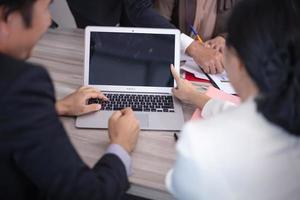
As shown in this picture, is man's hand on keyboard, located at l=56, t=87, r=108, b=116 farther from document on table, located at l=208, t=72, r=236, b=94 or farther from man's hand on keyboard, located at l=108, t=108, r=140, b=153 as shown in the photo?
document on table, located at l=208, t=72, r=236, b=94

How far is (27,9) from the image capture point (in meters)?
0.79

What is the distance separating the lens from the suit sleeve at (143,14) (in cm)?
167

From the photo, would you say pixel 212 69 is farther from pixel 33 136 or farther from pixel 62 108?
pixel 33 136

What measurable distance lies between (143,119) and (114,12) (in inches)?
31.2

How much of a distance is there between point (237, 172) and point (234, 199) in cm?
5

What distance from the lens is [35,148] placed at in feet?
2.53

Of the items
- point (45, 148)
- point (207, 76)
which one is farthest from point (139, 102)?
point (45, 148)

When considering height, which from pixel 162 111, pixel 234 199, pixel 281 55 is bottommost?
pixel 162 111

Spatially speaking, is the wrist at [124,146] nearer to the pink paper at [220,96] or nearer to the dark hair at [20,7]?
the pink paper at [220,96]

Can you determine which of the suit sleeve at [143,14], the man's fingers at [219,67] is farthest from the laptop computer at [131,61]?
the suit sleeve at [143,14]

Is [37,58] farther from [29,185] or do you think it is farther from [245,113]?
[245,113]

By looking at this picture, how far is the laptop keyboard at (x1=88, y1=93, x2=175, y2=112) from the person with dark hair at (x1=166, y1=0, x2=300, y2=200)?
1.52ft

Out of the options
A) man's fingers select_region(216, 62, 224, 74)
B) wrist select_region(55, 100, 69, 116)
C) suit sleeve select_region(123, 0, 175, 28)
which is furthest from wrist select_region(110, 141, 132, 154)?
suit sleeve select_region(123, 0, 175, 28)

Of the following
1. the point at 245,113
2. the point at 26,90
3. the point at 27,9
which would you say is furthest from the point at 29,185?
the point at 245,113
